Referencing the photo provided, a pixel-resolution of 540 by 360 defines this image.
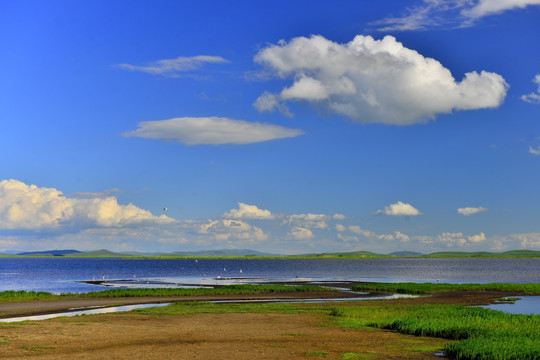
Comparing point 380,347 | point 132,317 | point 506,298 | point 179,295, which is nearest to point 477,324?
point 380,347

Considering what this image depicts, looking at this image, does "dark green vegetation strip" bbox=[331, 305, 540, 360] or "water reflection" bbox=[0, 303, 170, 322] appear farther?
"water reflection" bbox=[0, 303, 170, 322]

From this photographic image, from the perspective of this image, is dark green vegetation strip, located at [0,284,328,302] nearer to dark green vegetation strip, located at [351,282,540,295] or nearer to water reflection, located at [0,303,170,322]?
dark green vegetation strip, located at [351,282,540,295]

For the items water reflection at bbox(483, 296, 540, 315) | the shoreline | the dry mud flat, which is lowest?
water reflection at bbox(483, 296, 540, 315)

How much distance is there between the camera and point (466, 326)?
40500 mm

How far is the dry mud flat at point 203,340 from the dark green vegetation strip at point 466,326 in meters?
1.71

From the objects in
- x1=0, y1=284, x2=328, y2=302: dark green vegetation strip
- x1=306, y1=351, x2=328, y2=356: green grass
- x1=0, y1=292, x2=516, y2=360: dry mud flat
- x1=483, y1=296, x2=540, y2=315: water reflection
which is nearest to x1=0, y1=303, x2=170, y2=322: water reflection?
x1=0, y1=292, x2=516, y2=360: dry mud flat

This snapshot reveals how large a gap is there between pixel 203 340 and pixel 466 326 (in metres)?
19.1

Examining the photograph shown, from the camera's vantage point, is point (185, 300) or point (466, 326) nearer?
point (466, 326)

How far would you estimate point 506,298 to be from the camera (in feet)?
256

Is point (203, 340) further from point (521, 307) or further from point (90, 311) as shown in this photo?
point (521, 307)

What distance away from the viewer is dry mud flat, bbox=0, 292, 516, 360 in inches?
Result: 1277

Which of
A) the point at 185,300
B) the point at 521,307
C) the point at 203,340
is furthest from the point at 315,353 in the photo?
the point at 185,300

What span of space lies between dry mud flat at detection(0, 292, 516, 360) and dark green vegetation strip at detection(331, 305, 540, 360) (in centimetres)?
171

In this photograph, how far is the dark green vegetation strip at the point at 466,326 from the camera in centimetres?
3141
